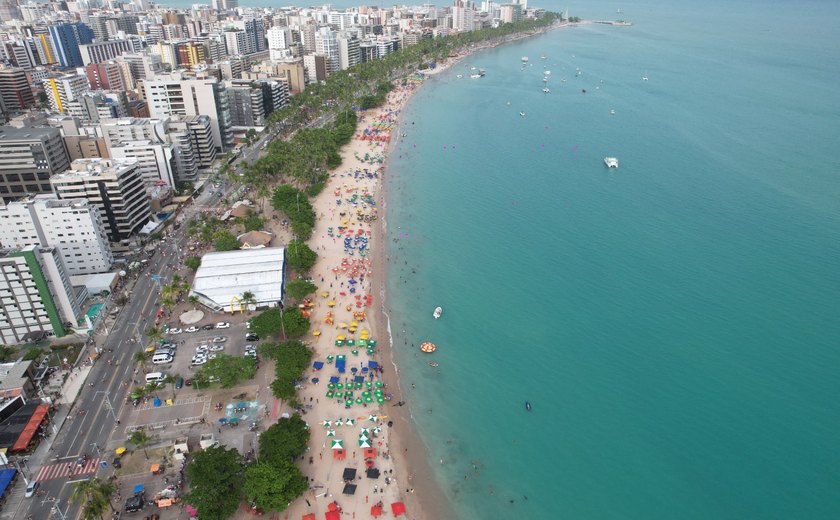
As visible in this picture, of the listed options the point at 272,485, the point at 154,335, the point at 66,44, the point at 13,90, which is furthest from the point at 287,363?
the point at 66,44

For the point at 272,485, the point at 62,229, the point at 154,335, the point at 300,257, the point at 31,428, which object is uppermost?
the point at 62,229

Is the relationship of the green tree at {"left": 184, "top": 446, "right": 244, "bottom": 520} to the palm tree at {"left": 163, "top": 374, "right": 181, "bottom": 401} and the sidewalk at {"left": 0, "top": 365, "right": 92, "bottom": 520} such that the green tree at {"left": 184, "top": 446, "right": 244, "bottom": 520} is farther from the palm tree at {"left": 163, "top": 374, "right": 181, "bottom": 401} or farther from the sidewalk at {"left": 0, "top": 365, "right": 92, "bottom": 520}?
the sidewalk at {"left": 0, "top": 365, "right": 92, "bottom": 520}

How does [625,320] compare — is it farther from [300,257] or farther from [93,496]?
[93,496]

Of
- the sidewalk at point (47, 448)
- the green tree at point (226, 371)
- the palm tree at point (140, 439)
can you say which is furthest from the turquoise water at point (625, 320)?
the sidewalk at point (47, 448)

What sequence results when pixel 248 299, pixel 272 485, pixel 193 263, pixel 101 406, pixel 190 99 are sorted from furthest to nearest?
1. pixel 190 99
2. pixel 193 263
3. pixel 248 299
4. pixel 101 406
5. pixel 272 485

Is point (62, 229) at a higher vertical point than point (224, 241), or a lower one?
higher

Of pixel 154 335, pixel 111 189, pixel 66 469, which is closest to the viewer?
pixel 66 469

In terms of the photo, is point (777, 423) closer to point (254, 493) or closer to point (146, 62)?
point (254, 493)

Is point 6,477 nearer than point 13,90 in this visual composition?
Yes
